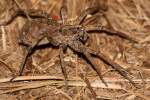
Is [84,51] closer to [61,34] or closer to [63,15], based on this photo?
[61,34]

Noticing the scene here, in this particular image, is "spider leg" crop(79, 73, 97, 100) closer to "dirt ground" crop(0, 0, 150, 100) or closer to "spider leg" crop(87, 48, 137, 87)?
"dirt ground" crop(0, 0, 150, 100)

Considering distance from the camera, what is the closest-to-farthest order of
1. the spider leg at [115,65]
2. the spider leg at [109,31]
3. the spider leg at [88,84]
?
the spider leg at [88,84]
the spider leg at [115,65]
the spider leg at [109,31]

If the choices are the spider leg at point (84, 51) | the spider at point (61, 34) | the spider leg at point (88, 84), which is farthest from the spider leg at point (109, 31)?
the spider leg at point (88, 84)

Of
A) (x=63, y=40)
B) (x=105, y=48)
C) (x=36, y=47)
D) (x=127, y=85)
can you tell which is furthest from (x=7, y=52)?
(x=127, y=85)

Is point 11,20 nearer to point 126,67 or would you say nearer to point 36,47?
point 36,47

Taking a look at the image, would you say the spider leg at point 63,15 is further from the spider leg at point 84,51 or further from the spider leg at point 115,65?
the spider leg at point 115,65

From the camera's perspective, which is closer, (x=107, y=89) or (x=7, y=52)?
(x=107, y=89)
